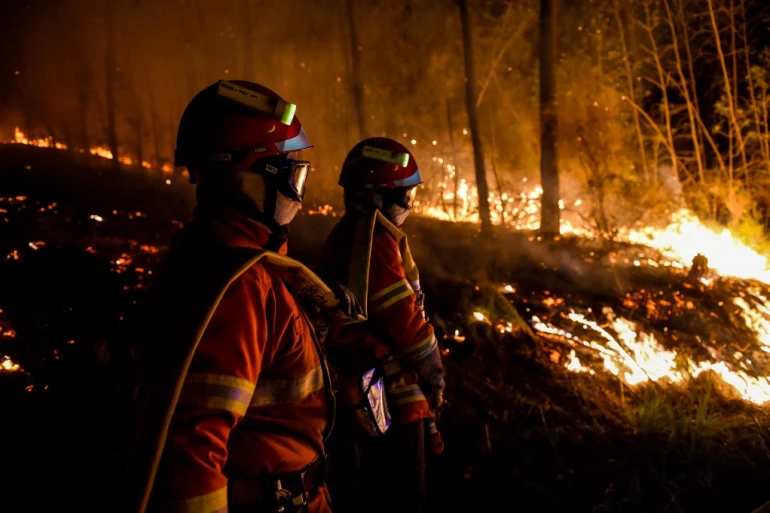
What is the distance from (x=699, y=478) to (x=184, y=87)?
39348 mm

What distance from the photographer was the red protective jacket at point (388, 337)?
298 centimetres

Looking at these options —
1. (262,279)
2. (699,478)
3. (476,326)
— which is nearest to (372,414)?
(262,279)

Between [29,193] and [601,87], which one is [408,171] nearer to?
Answer: [601,87]

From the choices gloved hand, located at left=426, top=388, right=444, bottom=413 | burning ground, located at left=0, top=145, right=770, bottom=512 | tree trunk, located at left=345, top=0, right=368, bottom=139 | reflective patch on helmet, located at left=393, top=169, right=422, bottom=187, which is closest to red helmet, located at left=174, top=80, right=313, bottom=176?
burning ground, located at left=0, top=145, right=770, bottom=512

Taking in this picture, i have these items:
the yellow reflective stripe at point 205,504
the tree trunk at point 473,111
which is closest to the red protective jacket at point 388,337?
the yellow reflective stripe at point 205,504

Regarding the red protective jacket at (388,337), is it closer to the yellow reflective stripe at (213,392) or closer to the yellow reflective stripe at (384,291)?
the yellow reflective stripe at (384,291)

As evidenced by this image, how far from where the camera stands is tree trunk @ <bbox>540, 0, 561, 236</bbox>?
1213 centimetres

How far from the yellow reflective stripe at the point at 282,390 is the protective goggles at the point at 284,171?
72 cm

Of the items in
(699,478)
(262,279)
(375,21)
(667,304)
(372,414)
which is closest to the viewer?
(262,279)

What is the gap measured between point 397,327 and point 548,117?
35.0ft

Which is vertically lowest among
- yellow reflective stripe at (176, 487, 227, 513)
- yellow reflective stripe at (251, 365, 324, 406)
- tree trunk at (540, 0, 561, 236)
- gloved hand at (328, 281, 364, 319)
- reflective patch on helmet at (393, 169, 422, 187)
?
yellow reflective stripe at (176, 487, 227, 513)

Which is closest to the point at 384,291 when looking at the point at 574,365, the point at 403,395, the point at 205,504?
the point at 403,395

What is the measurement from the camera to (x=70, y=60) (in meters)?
37.1

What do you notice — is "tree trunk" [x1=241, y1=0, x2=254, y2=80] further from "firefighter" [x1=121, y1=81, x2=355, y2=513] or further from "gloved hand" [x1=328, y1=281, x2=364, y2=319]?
"gloved hand" [x1=328, y1=281, x2=364, y2=319]
